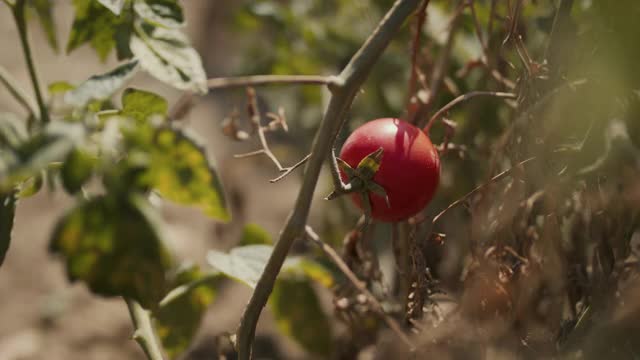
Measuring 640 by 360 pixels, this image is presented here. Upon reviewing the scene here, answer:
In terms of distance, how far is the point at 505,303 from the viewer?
91 centimetres

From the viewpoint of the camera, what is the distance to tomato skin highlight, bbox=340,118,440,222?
29.1 inches

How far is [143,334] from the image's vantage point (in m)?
0.87

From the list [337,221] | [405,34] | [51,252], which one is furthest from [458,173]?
[51,252]

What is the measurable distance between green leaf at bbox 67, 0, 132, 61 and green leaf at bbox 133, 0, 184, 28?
4.4 inches

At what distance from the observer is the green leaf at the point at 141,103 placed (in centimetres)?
76

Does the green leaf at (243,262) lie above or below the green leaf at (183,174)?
below

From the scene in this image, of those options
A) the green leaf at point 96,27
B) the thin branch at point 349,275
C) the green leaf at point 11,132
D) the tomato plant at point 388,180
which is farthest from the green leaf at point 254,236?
the green leaf at point 11,132

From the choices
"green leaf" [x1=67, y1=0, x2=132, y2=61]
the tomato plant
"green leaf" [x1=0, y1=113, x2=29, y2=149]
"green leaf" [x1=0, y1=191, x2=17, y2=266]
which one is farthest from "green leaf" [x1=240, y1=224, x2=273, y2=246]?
"green leaf" [x1=0, y1=113, x2=29, y2=149]

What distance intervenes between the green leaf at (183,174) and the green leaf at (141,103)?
0.25 feet

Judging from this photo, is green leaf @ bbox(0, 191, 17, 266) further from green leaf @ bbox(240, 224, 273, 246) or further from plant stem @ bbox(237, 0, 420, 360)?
green leaf @ bbox(240, 224, 273, 246)

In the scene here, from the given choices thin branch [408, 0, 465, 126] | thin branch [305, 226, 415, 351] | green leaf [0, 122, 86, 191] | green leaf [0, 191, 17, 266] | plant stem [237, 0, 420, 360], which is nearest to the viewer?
green leaf [0, 122, 86, 191]

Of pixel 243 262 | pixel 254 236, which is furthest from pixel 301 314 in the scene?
pixel 243 262

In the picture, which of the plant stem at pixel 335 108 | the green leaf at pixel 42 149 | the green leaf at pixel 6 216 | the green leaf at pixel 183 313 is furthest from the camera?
the green leaf at pixel 183 313

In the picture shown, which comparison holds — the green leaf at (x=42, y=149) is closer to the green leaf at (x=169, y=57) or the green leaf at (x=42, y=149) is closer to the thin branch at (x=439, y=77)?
the green leaf at (x=169, y=57)
